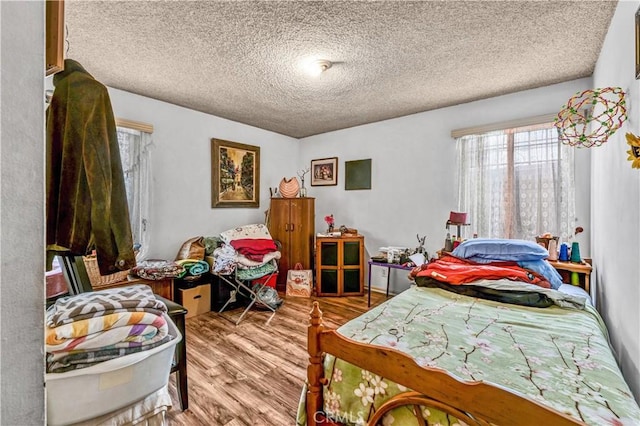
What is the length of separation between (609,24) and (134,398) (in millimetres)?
3502

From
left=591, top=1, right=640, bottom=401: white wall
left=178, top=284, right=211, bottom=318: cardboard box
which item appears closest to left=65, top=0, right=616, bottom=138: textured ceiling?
left=591, top=1, right=640, bottom=401: white wall

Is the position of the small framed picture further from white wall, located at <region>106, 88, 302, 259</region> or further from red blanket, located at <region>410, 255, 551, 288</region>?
red blanket, located at <region>410, 255, 551, 288</region>

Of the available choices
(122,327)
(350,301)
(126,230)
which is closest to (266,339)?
(350,301)

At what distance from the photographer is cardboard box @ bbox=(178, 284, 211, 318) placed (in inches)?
127

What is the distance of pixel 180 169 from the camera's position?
11.8ft

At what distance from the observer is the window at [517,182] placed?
2850 mm

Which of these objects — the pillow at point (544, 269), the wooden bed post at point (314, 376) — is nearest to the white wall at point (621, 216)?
the pillow at point (544, 269)

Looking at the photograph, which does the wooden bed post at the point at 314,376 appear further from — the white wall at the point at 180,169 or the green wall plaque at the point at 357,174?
the green wall plaque at the point at 357,174

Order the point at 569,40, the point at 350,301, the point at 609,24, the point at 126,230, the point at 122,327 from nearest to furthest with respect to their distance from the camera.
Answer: the point at 126,230, the point at 122,327, the point at 609,24, the point at 569,40, the point at 350,301

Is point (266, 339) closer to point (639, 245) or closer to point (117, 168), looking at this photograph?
point (117, 168)

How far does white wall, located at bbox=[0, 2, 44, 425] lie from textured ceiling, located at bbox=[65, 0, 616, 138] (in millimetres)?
1640

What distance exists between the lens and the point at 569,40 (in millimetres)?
2119

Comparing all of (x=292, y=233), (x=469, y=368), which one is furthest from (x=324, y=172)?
(x=469, y=368)

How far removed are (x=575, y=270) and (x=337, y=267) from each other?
2.51 m
